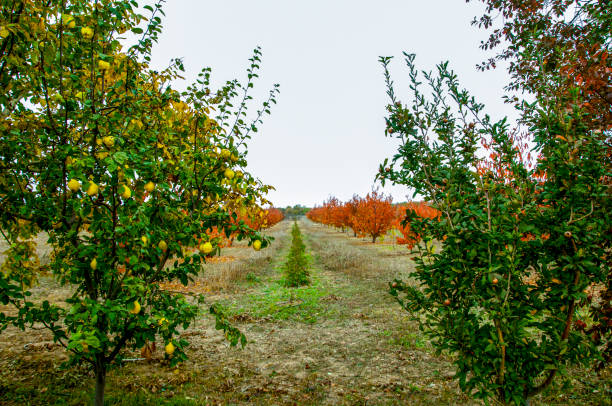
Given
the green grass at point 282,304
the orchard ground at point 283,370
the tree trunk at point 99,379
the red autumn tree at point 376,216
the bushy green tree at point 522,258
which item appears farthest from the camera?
the red autumn tree at point 376,216

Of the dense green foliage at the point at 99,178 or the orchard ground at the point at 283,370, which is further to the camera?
the orchard ground at the point at 283,370

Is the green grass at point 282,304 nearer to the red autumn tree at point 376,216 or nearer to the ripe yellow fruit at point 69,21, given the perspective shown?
the ripe yellow fruit at point 69,21

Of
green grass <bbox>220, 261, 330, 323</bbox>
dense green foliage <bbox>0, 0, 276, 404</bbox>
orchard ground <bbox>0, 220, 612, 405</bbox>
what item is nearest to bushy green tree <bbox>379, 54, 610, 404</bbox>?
orchard ground <bbox>0, 220, 612, 405</bbox>

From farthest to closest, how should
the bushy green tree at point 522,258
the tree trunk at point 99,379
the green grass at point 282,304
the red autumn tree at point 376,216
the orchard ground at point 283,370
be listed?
the red autumn tree at point 376,216 → the green grass at point 282,304 → the orchard ground at point 283,370 → the tree trunk at point 99,379 → the bushy green tree at point 522,258

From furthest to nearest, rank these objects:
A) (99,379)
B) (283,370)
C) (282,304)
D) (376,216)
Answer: (376,216)
(282,304)
(283,370)
(99,379)

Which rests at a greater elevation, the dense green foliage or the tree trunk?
the dense green foliage

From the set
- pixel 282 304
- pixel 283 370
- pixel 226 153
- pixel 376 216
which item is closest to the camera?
pixel 226 153

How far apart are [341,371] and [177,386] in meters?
1.96

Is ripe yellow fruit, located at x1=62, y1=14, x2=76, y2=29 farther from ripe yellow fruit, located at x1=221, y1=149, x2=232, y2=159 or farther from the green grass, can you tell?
the green grass

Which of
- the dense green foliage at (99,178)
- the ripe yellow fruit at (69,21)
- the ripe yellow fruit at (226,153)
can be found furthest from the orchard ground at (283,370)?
the ripe yellow fruit at (69,21)

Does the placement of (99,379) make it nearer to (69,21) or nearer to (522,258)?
(69,21)

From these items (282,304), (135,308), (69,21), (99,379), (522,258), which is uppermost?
(69,21)

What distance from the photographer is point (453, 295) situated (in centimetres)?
224

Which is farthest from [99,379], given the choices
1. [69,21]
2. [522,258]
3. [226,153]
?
[522,258]
